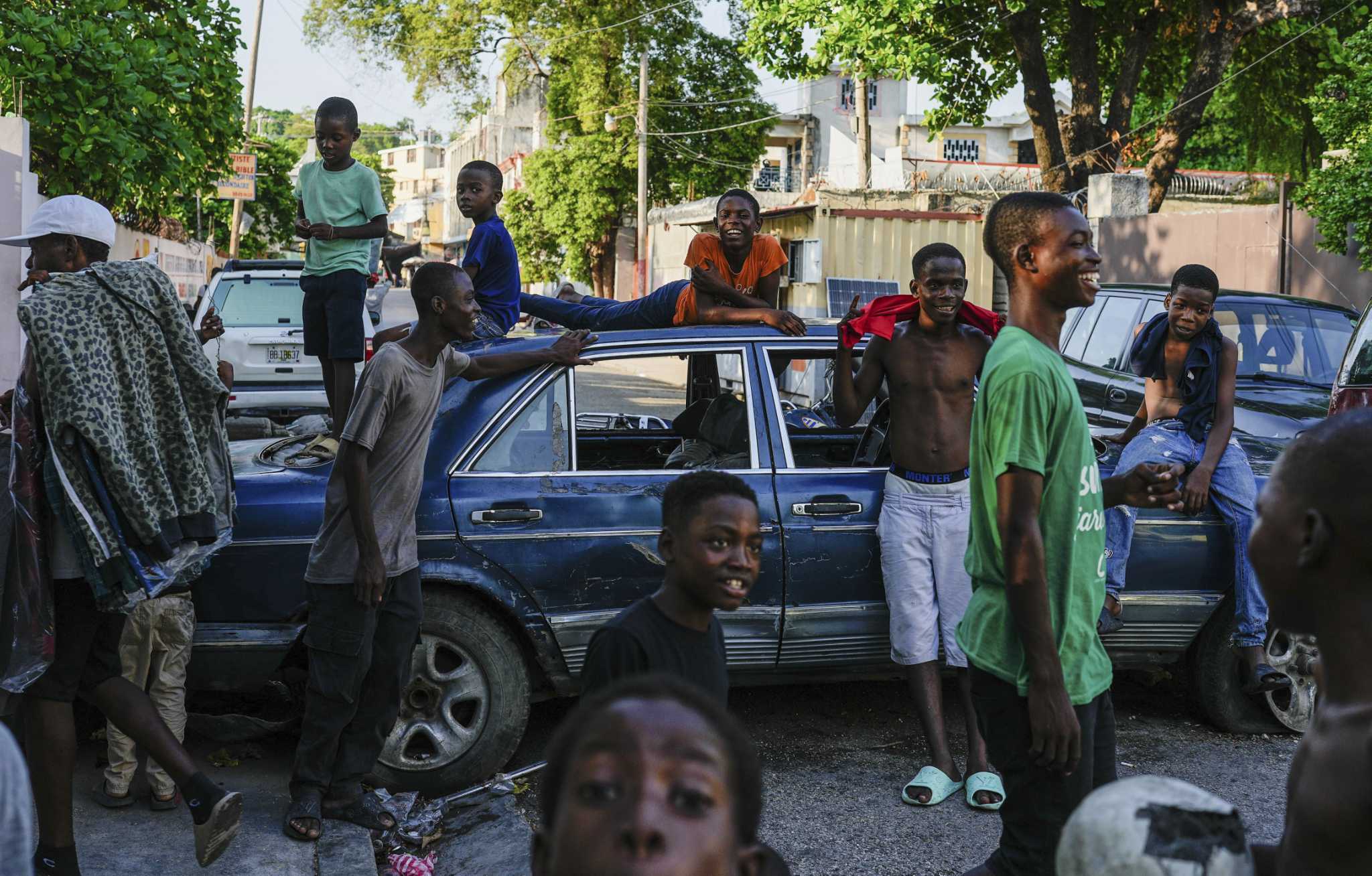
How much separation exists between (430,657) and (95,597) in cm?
135

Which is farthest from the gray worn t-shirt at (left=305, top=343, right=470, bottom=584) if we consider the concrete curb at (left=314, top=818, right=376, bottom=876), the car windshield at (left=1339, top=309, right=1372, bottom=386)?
the car windshield at (left=1339, top=309, right=1372, bottom=386)

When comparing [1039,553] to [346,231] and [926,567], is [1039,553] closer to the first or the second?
[926,567]

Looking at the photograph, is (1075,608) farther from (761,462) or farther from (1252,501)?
(1252,501)

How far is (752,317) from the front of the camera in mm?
5488

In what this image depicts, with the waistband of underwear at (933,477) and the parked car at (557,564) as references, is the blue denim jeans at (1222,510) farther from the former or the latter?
the waistband of underwear at (933,477)

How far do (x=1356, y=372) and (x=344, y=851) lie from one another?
6.03 metres

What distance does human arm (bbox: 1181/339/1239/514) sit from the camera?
534cm

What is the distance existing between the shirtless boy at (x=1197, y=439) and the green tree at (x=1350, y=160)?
7898 mm

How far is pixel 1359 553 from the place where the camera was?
5.41ft

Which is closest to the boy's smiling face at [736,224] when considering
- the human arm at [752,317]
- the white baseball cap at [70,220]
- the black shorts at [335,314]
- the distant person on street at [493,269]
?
the human arm at [752,317]

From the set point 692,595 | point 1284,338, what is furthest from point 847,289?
point 692,595

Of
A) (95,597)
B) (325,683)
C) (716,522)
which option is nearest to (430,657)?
(325,683)

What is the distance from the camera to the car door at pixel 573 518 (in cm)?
489

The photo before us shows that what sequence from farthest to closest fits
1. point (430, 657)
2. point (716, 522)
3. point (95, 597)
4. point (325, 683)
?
point (430, 657) → point (325, 683) → point (95, 597) → point (716, 522)
